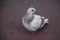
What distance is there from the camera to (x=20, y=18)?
1.61 metres

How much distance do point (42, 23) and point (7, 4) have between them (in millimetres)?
531

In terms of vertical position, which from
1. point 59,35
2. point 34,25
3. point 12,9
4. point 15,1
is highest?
point 15,1

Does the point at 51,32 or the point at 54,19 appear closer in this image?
the point at 51,32

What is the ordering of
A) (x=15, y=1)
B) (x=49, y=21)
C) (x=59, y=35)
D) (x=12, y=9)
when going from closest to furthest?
(x=59, y=35), (x=49, y=21), (x=12, y=9), (x=15, y=1)

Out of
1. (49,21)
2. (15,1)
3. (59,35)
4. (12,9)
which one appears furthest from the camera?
(15,1)

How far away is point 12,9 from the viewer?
174cm

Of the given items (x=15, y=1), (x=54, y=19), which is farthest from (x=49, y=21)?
(x=15, y=1)

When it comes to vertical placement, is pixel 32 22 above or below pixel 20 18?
below

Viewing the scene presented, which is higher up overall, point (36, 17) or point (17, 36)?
point (36, 17)

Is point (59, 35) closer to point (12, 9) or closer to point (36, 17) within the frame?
point (36, 17)

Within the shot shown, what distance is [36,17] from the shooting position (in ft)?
4.77

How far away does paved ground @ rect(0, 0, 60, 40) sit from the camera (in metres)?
1.42

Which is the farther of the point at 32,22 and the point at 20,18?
the point at 20,18

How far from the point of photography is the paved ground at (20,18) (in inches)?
56.1
